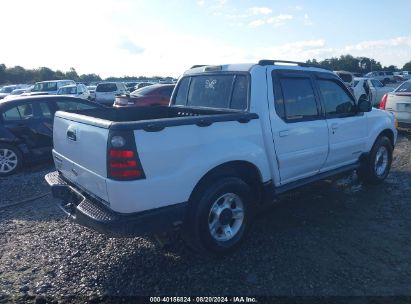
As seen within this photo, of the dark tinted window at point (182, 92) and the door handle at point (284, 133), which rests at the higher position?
the dark tinted window at point (182, 92)

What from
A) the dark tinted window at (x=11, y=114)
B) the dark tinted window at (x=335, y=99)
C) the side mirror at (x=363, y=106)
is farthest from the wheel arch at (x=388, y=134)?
the dark tinted window at (x=11, y=114)

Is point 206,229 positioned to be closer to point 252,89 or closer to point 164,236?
point 164,236

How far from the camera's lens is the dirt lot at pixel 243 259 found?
3.12 m

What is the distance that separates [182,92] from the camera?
5008 millimetres

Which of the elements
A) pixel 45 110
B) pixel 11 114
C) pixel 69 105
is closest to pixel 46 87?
pixel 69 105

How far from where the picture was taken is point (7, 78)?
63.7 meters

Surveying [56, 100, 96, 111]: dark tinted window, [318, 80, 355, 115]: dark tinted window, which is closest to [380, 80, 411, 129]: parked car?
[318, 80, 355, 115]: dark tinted window

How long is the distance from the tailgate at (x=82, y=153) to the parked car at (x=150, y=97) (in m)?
9.15

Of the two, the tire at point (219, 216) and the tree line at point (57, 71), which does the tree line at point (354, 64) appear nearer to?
the tree line at point (57, 71)

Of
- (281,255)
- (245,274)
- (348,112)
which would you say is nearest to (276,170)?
(281,255)

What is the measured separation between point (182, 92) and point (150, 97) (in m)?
8.41

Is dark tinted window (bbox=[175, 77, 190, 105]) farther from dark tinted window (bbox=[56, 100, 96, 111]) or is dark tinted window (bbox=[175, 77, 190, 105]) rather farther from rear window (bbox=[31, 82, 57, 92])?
rear window (bbox=[31, 82, 57, 92])

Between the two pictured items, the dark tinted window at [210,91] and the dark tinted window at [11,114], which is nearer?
the dark tinted window at [210,91]

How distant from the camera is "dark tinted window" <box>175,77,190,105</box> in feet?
16.2
